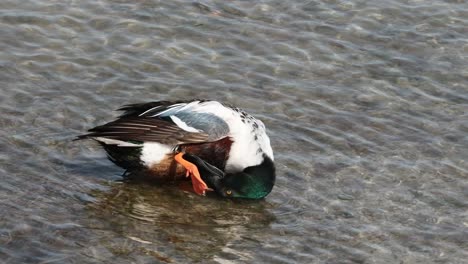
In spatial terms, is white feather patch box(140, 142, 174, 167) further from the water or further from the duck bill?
the water

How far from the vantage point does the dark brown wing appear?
26.3 ft

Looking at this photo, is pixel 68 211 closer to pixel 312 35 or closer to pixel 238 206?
pixel 238 206

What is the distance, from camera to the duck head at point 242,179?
814 centimetres

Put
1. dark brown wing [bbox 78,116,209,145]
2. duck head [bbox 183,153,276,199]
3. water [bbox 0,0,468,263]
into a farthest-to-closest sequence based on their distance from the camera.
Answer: duck head [bbox 183,153,276,199] < dark brown wing [bbox 78,116,209,145] < water [bbox 0,0,468,263]

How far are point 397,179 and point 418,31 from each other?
3.25 meters

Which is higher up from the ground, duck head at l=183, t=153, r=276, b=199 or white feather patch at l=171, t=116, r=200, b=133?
white feather patch at l=171, t=116, r=200, b=133

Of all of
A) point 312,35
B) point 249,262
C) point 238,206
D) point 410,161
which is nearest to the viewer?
point 249,262

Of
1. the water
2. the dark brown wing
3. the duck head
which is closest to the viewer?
the water

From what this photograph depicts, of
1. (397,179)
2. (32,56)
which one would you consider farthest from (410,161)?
(32,56)

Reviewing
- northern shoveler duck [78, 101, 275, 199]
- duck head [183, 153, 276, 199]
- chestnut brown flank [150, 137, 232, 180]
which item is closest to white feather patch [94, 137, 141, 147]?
northern shoveler duck [78, 101, 275, 199]

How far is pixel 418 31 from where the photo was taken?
11.4 metres

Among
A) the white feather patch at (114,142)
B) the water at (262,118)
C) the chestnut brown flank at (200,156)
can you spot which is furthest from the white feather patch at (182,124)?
the water at (262,118)

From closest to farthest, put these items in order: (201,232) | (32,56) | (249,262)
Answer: (249,262) < (201,232) < (32,56)

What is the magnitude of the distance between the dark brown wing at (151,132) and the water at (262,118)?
19.2 inches
